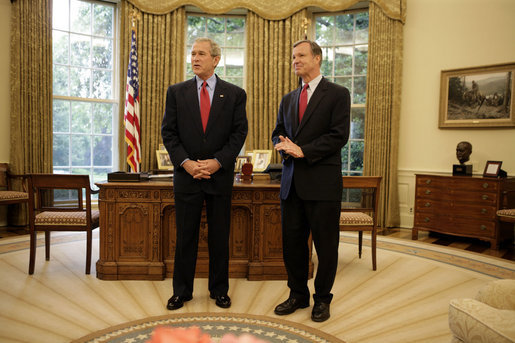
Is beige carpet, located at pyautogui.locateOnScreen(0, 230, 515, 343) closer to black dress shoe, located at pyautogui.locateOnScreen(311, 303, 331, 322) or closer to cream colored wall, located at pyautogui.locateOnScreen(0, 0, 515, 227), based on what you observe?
black dress shoe, located at pyautogui.locateOnScreen(311, 303, 331, 322)

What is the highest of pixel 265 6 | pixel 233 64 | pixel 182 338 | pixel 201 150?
pixel 265 6

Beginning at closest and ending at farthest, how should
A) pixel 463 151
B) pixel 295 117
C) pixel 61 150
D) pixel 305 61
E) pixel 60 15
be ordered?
pixel 305 61
pixel 295 117
pixel 463 151
pixel 60 15
pixel 61 150

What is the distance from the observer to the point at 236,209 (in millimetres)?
3516

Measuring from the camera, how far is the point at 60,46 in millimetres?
6121

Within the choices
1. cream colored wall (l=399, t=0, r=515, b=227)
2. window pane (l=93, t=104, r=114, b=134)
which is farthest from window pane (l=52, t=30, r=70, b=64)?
cream colored wall (l=399, t=0, r=515, b=227)

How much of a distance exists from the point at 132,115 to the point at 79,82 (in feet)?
4.88

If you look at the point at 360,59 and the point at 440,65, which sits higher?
the point at 360,59

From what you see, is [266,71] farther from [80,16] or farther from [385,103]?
[80,16]

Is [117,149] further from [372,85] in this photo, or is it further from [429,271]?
[429,271]

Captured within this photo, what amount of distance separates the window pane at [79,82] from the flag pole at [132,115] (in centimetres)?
102

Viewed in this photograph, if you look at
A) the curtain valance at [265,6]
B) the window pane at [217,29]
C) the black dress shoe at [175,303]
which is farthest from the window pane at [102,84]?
the black dress shoe at [175,303]

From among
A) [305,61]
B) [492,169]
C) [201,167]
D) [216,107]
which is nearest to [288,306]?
[201,167]

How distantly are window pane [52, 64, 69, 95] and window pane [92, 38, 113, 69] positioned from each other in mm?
470

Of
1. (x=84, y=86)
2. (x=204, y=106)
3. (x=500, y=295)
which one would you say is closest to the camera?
(x=500, y=295)
